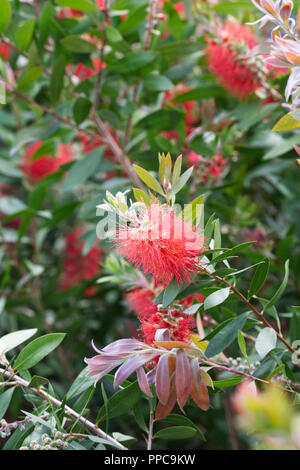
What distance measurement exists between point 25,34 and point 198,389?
0.64 metres

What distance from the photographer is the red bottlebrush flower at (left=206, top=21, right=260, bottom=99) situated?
82cm

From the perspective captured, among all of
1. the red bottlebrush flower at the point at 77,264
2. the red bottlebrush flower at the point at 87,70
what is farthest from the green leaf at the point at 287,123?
the red bottlebrush flower at the point at 77,264

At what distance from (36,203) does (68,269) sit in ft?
0.94

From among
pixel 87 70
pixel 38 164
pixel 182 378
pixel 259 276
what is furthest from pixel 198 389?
pixel 38 164

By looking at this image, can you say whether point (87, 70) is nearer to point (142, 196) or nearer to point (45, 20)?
point (45, 20)

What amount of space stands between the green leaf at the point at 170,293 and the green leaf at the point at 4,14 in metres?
0.53

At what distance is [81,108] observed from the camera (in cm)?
86

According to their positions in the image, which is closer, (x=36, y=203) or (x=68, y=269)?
(x=36, y=203)

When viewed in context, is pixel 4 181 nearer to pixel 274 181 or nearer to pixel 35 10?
pixel 35 10

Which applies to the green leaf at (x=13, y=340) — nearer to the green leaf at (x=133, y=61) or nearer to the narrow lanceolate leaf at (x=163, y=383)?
the narrow lanceolate leaf at (x=163, y=383)
